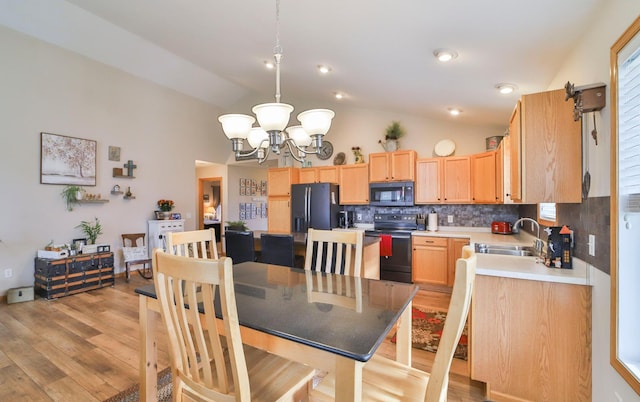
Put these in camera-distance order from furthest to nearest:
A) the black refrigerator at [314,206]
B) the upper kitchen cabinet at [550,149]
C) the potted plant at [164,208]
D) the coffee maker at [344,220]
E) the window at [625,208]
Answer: the potted plant at [164,208] → the coffee maker at [344,220] → the black refrigerator at [314,206] → the upper kitchen cabinet at [550,149] → the window at [625,208]

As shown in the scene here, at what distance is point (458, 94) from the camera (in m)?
3.27

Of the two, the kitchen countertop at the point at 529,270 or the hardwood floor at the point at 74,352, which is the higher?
Answer: the kitchen countertop at the point at 529,270

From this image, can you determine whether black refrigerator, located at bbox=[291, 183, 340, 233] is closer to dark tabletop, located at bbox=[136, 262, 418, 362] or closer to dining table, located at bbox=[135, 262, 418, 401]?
dining table, located at bbox=[135, 262, 418, 401]

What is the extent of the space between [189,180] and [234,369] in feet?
19.1

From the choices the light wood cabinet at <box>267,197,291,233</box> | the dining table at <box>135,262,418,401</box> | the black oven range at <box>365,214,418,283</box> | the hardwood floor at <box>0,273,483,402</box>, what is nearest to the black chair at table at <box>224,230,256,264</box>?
the hardwood floor at <box>0,273,483,402</box>

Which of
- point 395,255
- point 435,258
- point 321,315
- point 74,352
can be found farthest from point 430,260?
point 74,352

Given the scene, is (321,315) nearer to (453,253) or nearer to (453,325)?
(453,325)

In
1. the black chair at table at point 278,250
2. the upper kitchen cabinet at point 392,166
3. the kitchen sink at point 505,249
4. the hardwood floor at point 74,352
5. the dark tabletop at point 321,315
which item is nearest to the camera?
the dark tabletop at point 321,315

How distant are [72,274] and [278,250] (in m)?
3.13

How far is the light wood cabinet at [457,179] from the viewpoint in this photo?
422 centimetres

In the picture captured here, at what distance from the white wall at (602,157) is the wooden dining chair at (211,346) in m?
1.50

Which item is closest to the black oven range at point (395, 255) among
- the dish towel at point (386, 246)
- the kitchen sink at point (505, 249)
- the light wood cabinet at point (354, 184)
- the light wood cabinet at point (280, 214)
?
the dish towel at point (386, 246)

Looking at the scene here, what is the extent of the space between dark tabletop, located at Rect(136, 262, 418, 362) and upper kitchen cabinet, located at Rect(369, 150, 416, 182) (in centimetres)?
317

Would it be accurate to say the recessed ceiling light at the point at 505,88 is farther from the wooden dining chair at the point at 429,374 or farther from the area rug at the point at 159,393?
the area rug at the point at 159,393
